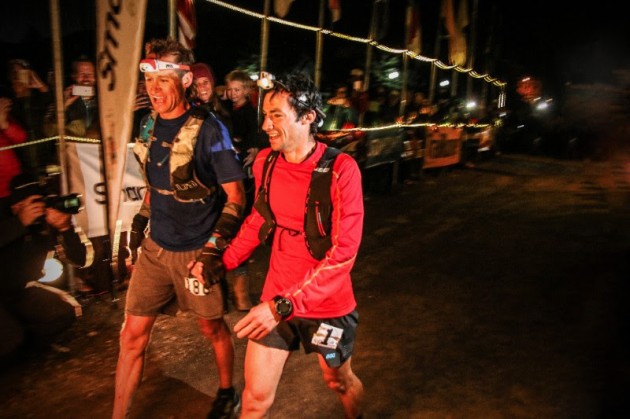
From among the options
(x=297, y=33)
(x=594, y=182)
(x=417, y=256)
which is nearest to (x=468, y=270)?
(x=417, y=256)

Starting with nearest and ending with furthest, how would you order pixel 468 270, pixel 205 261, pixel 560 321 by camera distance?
pixel 205 261, pixel 560 321, pixel 468 270

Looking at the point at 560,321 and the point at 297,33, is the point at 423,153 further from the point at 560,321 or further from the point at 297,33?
the point at 297,33

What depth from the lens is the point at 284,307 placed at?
2.40 metres

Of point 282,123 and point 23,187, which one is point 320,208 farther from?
point 23,187

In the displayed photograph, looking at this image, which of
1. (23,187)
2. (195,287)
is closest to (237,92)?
(23,187)

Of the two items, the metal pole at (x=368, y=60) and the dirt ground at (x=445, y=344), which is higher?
the metal pole at (x=368, y=60)

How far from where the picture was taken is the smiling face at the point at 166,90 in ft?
10.0

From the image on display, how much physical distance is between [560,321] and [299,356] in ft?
8.12

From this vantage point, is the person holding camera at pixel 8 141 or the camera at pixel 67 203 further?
the person holding camera at pixel 8 141

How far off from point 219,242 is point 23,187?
2438 millimetres

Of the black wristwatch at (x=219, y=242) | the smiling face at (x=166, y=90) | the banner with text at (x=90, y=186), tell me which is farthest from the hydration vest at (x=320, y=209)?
the banner with text at (x=90, y=186)

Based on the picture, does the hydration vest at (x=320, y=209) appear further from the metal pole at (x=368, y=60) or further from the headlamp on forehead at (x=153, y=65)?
the metal pole at (x=368, y=60)

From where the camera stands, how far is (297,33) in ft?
97.9

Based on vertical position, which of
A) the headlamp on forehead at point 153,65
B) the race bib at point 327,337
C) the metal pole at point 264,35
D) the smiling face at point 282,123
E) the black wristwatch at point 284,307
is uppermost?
the metal pole at point 264,35
